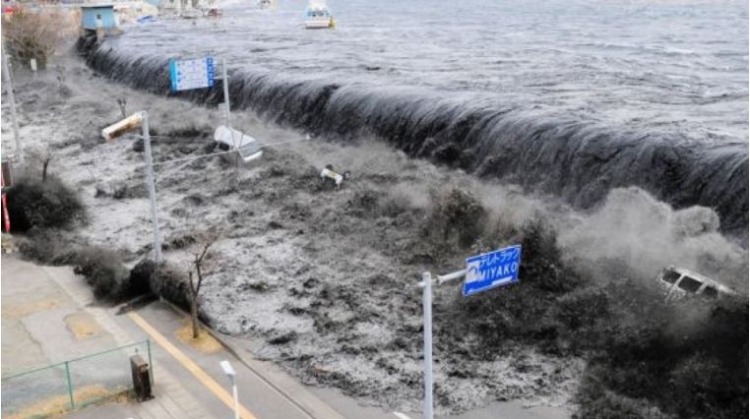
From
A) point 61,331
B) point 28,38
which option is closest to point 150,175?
point 61,331

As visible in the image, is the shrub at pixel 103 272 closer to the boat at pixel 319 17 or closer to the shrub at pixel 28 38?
the shrub at pixel 28 38

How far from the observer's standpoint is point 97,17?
82.8 m

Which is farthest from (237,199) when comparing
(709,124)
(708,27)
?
(708,27)

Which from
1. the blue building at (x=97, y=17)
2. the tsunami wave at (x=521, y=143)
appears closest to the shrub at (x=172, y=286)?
the tsunami wave at (x=521, y=143)

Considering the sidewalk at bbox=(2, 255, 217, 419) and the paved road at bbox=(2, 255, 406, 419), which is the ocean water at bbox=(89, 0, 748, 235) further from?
the sidewalk at bbox=(2, 255, 217, 419)

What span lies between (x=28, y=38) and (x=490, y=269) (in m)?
67.4

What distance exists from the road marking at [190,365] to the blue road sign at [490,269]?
23.3ft

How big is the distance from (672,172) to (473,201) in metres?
6.93

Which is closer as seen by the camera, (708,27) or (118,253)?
(118,253)

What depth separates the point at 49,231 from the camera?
2988 centimetres

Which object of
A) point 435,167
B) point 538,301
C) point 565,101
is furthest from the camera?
point 565,101

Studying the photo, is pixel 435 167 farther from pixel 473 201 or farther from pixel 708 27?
pixel 708 27

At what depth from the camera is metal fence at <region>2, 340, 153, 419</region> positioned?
16750 millimetres

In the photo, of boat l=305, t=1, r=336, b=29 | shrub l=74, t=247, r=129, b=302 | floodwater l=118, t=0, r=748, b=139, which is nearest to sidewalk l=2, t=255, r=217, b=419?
shrub l=74, t=247, r=129, b=302
